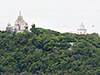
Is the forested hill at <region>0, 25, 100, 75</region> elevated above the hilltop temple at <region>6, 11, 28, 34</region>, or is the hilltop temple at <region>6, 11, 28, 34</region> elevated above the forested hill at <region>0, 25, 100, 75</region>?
the hilltop temple at <region>6, 11, 28, 34</region>

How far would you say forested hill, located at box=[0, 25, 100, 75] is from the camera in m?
51.0

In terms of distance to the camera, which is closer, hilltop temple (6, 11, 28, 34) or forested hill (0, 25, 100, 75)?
forested hill (0, 25, 100, 75)

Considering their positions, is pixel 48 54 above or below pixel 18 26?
below

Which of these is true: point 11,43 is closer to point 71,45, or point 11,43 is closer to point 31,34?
point 31,34

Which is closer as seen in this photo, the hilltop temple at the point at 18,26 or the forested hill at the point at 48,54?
the forested hill at the point at 48,54

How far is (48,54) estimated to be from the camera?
5297 centimetres

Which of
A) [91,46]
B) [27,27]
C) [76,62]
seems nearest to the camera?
[76,62]

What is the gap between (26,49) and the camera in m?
54.2

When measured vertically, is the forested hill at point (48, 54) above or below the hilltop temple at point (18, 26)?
below

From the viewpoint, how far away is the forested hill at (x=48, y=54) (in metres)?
51.0

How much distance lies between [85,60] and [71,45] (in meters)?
3.25

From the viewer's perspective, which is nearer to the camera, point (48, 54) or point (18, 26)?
point (48, 54)

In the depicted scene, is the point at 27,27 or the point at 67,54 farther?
the point at 27,27

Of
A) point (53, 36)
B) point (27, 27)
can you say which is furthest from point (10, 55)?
point (27, 27)
